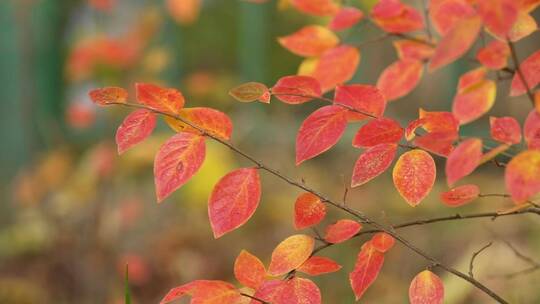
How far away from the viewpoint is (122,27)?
16.8ft

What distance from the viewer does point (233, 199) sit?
3.55 ft

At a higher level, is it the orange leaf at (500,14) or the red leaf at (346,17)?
the orange leaf at (500,14)

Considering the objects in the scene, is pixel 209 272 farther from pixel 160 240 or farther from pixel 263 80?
pixel 263 80

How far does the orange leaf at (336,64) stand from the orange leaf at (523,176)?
51 cm

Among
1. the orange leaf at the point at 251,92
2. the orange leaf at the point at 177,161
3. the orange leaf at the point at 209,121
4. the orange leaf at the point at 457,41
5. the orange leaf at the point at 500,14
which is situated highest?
the orange leaf at the point at 500,14

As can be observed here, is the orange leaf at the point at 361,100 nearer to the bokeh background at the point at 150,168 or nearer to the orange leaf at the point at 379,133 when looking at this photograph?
the orange leaf at the point at 379,133

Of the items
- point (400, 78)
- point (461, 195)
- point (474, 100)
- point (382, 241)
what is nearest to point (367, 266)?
point (382, 241)

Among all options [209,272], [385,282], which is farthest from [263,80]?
[385,282]

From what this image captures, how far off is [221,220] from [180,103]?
0.15 m

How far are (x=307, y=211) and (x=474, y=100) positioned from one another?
0.85 ft

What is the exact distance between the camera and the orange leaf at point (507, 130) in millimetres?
1050

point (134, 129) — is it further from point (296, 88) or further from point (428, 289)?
point (428, 289)

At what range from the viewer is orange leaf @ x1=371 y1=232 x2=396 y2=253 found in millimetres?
1118

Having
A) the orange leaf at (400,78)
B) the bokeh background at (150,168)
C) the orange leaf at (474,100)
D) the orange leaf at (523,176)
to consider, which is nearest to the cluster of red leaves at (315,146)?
the orange leaf at (474,100)
